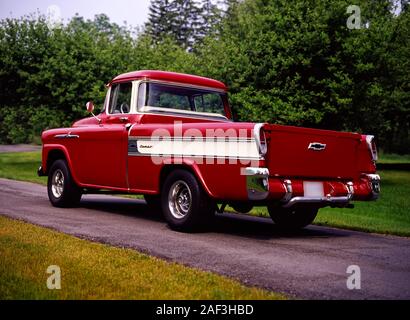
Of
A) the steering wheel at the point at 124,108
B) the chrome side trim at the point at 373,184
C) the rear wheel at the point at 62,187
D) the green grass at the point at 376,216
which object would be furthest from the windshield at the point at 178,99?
the chrome side trim at the point at 373,184

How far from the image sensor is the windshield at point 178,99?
848 cm

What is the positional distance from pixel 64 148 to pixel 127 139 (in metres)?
2.02

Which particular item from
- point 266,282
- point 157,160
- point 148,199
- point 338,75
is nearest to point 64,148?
point 148,199

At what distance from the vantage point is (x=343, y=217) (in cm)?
1027

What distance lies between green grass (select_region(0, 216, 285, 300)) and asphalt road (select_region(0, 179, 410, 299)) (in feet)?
1.17

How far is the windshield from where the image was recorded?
848 centimetres

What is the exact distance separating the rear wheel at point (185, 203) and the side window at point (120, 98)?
1748 mm

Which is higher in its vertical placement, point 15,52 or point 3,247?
point 15,52

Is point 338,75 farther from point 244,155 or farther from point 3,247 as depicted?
point 3,247

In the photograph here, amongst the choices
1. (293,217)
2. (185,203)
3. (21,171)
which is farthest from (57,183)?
(21,171)

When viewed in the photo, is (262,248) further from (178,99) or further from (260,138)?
(178,99)

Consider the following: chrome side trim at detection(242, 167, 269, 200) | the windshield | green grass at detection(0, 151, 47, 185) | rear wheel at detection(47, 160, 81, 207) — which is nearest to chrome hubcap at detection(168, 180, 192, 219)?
chrome side trim at detection(242, 167, 269, 200)
